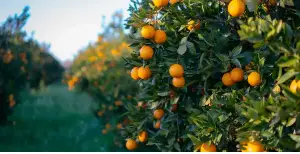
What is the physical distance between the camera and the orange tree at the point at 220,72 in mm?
1459

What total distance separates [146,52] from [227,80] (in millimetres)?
451

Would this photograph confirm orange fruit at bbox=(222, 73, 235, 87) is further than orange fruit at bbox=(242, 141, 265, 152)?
Yes

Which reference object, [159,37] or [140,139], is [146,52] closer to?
[159,37]

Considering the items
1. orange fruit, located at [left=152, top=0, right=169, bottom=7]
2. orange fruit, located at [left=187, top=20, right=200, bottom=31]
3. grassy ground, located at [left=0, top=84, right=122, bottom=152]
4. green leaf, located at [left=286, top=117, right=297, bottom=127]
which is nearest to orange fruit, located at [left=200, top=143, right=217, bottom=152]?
green leaf, located at [left=286, top=117, right=297, bottom=127]

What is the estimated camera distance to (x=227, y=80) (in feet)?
6.15

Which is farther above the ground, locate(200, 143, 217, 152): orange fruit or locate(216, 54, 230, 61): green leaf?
locate(216, 54, 230, 61): green leaf

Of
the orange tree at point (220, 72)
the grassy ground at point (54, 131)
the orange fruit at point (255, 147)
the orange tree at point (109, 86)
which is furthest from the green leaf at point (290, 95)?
the grassy ground at point (54, 131)

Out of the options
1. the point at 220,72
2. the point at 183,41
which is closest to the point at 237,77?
the point at 220,72

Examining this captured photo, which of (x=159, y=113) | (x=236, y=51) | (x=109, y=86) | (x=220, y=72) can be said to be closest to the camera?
(x=236, y=51)

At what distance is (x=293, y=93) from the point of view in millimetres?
1374

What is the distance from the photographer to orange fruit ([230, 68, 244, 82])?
5.97 feet

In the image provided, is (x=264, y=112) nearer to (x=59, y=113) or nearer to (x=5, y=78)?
(x=5, y=78)

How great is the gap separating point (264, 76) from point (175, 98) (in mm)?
569

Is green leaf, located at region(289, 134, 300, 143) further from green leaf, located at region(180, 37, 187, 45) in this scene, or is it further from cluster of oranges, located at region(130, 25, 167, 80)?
cluster of oranges, located at region(130, 25, 167, 80)
